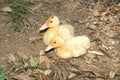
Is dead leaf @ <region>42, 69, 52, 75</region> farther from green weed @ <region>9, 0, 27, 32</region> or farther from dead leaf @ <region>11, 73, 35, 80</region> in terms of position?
green weed @ <region>9, 0, 27, 32</region>

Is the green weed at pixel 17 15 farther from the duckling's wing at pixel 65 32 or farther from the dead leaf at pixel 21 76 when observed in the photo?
the dead leaf at pixel 21 76

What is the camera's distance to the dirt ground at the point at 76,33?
3391 mm

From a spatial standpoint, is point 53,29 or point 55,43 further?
point 53,29

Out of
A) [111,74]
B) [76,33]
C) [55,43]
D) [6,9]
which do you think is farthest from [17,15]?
[111,74]

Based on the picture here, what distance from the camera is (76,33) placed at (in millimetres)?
3795

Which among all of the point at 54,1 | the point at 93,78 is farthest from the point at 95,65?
the point at 54,1

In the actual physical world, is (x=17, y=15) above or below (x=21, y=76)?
above

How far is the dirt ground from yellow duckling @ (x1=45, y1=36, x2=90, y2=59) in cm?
6

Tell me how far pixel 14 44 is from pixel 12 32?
182 mm

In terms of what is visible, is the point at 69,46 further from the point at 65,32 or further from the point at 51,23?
the point at 51,23

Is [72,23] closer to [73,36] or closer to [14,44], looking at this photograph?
[73,36]

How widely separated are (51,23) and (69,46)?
12.0 inches

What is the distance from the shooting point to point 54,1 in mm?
4211

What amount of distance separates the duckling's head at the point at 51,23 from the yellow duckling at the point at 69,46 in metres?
0.18
